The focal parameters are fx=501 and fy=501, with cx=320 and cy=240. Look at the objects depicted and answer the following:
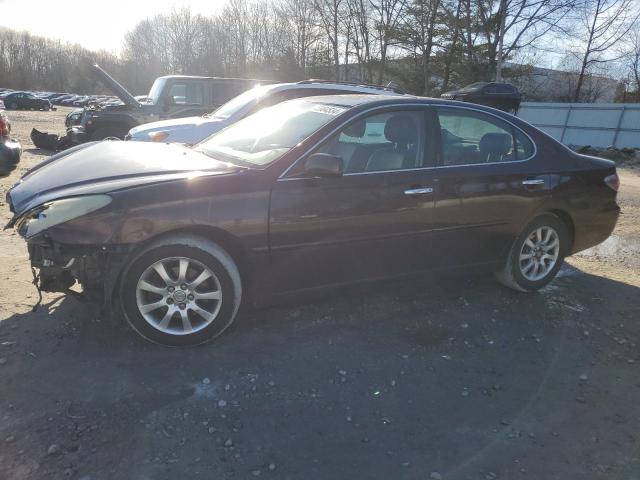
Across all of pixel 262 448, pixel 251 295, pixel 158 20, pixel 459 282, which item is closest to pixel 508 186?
pixel 459 282

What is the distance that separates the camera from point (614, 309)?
435 centimetres

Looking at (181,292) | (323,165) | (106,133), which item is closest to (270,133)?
(323,165)

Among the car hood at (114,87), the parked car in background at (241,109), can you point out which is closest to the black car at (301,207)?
the parked car in background at (241,109)

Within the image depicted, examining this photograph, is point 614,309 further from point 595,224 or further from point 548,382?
point 548,382

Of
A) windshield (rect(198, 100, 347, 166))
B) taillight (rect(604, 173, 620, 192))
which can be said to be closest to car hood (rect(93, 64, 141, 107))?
windshield (rect(198, 100, 347, 166))

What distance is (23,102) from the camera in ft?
149

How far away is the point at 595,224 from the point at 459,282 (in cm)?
140

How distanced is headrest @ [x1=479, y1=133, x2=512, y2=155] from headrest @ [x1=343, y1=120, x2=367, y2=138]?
42.8 inches

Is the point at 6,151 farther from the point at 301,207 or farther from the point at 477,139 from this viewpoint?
the point at 477,139

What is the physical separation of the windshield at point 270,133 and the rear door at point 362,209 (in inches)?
9.2

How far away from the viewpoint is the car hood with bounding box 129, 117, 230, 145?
7434 millimetres

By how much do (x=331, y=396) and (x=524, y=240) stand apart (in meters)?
2.51

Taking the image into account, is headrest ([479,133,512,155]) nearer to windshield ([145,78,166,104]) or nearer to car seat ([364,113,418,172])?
car seat ([364,113,418,172])

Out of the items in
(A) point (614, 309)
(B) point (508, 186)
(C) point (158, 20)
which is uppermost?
(C) point (158, 20)
